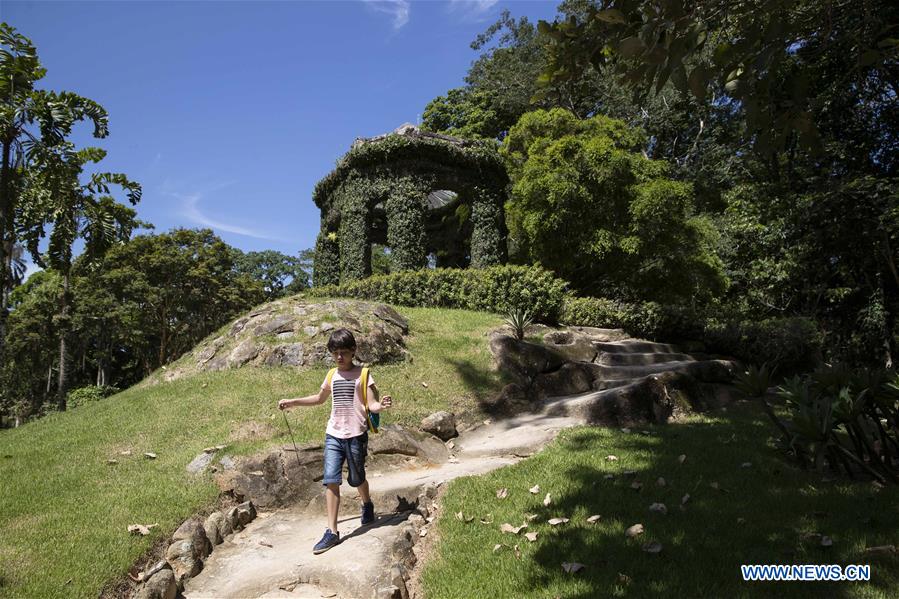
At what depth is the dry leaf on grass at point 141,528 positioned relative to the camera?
15.6ft

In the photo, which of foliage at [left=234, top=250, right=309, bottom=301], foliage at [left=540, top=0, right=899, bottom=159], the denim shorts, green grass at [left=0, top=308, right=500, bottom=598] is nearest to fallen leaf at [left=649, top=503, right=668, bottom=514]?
the denim shorts

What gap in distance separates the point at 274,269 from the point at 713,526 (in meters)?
46.1

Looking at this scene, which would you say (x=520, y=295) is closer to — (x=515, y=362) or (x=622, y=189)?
(x=515, y=362)

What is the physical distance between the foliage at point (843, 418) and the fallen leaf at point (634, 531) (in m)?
1.88

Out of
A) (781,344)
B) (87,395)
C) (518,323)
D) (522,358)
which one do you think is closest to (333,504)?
(522,358)

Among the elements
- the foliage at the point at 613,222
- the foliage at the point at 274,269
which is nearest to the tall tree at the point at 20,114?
the foliage at the point at 613,222

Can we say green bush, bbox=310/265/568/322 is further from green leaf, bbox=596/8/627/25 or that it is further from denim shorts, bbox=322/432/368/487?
green leaf, bbox=596/8/627/25

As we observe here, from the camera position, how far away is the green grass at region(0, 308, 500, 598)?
4266mm

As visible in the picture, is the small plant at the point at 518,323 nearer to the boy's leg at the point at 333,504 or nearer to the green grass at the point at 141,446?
the green grass at the point at 141,446

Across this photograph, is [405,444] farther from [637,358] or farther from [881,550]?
[637,358]

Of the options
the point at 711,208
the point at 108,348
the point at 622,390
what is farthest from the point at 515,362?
the point at 108,348

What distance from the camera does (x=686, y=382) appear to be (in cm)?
941

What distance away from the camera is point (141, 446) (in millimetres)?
7441

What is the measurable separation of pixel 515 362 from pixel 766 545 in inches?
283
